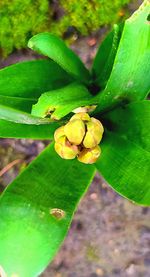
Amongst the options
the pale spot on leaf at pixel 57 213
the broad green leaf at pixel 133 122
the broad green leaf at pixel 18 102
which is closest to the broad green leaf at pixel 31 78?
the broad green leaf at pixel 18 102

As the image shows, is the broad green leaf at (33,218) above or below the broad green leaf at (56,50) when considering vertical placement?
below

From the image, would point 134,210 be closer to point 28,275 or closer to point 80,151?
point 28,275

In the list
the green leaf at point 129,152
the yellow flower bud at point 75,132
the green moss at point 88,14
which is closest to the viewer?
the yellow flower bud at point 75,132

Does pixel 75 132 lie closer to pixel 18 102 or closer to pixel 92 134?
pixel 92 134

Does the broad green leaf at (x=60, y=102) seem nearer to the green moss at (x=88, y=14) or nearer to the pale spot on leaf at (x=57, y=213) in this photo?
the pale spot on leaf at (x=57, y=213)

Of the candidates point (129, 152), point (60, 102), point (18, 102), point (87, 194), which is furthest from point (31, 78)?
point (87, 194)

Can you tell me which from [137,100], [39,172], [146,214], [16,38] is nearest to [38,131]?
[39,172]

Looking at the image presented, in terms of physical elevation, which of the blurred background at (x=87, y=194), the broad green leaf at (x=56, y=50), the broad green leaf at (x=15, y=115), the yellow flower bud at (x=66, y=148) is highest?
the broad green leaf at (x=56, y=50)

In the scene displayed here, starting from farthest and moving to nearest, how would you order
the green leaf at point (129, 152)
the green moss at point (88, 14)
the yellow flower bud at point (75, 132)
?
1. the green moss at point (88, 14)
2. the green leaf at point (129, 152)
3. the yellow flower bud at point (75, 132)
